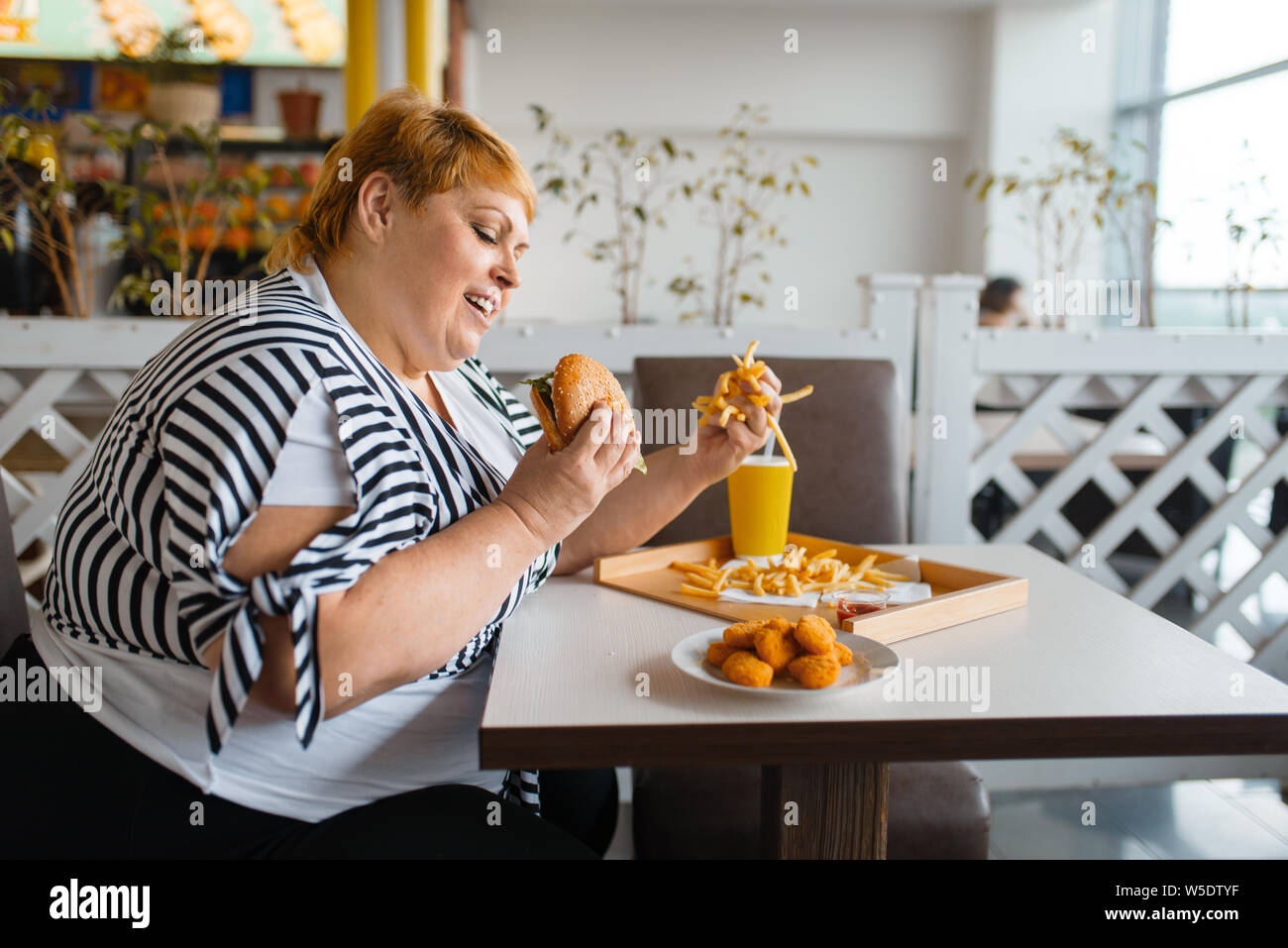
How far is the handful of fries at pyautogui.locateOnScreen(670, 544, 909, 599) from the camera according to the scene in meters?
1.23

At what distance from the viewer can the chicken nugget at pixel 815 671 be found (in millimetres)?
879

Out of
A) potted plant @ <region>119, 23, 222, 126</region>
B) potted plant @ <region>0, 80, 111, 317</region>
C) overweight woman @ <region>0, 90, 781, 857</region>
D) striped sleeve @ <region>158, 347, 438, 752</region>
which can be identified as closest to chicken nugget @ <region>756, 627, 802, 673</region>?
overweight woman @ <region>0, 90, 781, 857</region>

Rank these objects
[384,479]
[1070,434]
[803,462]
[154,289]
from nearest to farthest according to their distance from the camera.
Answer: [384,479] < [803,462] < [154,289] < [1070,434]

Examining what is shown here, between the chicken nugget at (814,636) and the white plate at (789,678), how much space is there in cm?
3

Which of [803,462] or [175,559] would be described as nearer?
[175,559]

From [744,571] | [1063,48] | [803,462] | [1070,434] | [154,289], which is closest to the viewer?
[744,571]

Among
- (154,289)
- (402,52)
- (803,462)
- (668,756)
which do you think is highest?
(402,52)

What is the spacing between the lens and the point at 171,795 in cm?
99

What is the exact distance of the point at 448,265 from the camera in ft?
3.69

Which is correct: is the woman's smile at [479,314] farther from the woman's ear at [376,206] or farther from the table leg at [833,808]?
the table leg at [833,808]

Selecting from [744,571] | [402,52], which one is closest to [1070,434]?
[744,571]

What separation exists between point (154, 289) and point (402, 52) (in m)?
1.78
